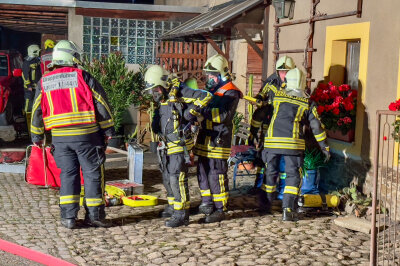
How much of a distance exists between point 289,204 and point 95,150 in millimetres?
2368

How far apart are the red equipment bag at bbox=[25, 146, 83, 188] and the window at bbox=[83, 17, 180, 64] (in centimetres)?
739

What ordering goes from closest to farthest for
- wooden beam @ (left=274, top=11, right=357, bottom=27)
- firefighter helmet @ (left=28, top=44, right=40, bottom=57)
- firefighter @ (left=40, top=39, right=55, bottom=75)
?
wooden beam @ (left=274, top=11, right=357, bottom=27) → firefighter @ (left=40, top=39, right=55, bottom=75) → firefighter helmet @ (left=28, top=44, right=40, bottom=57)

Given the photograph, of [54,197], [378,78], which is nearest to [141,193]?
[54,197]

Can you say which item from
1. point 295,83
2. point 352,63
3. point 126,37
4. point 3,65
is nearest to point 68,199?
point 295,83

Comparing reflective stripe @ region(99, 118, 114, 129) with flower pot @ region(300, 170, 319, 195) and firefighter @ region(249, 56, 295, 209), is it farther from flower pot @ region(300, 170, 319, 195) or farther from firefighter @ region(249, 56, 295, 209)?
flower pot @ region(300, 170, 319, 195)

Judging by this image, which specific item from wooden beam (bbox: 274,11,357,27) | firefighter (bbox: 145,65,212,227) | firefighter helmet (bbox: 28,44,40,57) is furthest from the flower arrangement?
firefighter helmet (bbox: 28,44,40,57)

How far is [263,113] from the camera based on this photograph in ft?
29.1

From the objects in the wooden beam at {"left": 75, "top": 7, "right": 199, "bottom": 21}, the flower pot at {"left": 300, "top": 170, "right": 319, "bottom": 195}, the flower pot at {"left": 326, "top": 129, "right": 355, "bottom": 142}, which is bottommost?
the flower pot at {"left": 300, "top": 170, "right": 319, "bottom": 195}

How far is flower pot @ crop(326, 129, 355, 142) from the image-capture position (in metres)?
9.20

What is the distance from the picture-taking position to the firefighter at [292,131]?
8.13 metres

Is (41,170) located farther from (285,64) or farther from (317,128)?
(317,128)

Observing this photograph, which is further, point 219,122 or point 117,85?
point 117,85

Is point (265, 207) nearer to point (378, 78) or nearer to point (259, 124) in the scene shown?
point (259, 124)

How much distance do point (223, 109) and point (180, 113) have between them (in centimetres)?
64
